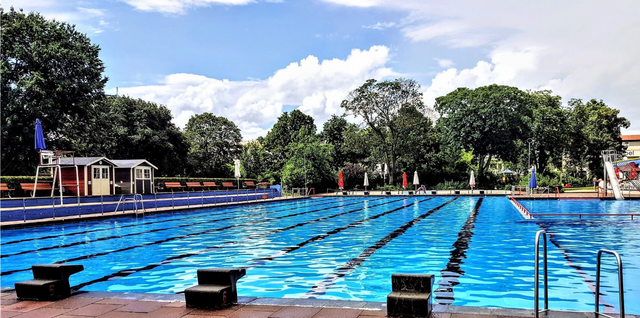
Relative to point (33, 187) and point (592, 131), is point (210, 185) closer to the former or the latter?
point (33, 187)

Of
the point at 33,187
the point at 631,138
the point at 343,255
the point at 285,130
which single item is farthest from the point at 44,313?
the point at 631,138

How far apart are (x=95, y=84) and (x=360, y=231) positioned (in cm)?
2621

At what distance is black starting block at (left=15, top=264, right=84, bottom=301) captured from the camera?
5.38 meters

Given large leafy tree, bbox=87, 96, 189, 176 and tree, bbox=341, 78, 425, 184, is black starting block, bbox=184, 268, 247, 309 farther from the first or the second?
tree, bbox=341, 78, 425, 184

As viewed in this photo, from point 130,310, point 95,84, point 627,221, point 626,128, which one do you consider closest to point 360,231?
point 627,221

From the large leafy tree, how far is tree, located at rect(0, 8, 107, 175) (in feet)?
9.89

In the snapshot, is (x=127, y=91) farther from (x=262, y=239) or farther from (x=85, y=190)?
(x=262, y=239)

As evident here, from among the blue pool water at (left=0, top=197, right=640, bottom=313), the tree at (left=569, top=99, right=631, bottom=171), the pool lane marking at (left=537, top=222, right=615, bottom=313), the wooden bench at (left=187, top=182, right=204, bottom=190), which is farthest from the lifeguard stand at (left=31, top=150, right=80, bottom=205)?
the tree at (left=569, top=99, right=631, bottom=171)

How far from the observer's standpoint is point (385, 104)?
4572 centimetres

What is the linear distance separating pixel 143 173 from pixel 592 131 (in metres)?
52.7

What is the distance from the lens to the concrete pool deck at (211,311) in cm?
449

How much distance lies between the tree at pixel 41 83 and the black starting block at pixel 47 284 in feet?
89.5

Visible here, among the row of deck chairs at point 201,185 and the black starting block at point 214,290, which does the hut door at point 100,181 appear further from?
the black starting block at point 214,290

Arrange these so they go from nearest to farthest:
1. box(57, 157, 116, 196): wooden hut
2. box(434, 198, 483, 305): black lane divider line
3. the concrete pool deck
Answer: the concrete pool deck < box(434, 198, 483, 305): black lane divider line < box(57, 157, 116, 196): wooden hut
